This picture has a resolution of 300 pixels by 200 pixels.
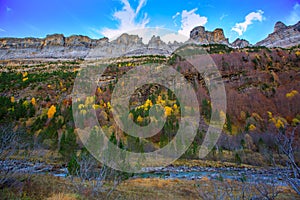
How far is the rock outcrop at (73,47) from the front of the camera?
125906 millimetres

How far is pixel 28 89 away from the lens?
57562 mm

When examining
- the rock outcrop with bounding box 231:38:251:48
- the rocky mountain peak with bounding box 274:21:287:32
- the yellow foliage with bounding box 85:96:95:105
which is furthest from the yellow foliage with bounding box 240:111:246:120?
the rocky mountain peak with bounding box 274:21:287:32

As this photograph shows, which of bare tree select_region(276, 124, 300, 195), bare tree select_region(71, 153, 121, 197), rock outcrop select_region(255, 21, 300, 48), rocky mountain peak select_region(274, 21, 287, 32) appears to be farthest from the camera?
rocky mountain peak select_region(274, 21, 287, 32)

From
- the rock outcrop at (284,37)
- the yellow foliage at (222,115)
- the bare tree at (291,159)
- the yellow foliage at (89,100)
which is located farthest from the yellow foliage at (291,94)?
the rock outcrop at (284,37)

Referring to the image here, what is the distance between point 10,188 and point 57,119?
38572mm

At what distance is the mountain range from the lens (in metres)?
126

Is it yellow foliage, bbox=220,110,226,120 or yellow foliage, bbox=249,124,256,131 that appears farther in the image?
yellow foliage, bbox=220,110,226,120

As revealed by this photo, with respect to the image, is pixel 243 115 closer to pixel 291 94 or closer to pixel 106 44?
pixel 291 94

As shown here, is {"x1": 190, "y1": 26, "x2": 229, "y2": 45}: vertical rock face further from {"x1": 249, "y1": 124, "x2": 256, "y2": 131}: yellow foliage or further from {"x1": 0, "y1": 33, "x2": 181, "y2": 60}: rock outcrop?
{"x1": 249, "y1": 124, "x2": 256, "y2": 131}: yellow foliage

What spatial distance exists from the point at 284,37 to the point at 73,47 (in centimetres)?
15652

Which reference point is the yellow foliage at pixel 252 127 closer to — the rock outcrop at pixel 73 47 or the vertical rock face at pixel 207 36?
the rock outcrop at pixel 73 47

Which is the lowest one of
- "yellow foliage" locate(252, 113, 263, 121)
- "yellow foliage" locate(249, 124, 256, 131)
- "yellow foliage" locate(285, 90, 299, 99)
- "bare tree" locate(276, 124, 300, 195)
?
"yellow foliage" locate(249, 124, 256, 131)

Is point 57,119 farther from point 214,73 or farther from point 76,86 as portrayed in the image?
point 214,73

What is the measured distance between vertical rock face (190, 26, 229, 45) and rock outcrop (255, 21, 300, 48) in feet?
104
